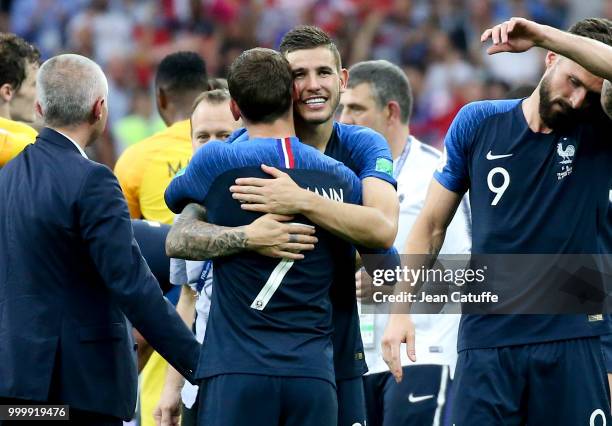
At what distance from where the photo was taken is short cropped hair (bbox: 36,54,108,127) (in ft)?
17.1

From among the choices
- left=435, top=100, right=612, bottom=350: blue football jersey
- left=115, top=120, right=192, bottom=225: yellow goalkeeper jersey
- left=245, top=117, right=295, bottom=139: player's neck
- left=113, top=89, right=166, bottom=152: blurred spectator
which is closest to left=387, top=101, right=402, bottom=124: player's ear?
left=115, top=120, right=192, bottom=225: yellow goalkeeper jersey

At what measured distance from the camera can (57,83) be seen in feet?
17.1

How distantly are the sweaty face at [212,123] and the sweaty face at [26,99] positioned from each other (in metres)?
1.10

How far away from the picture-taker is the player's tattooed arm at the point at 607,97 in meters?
5.11

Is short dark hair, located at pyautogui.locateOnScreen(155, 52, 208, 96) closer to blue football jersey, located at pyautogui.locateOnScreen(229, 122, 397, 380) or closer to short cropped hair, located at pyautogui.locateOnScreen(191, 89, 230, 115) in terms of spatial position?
short cropped hair, located at pyautogui.locateOnScreen(191, 89, 230, 115)

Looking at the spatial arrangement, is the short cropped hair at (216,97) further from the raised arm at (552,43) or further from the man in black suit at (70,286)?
the raised arm at (552,43)

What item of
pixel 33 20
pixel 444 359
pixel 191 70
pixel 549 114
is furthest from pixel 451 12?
pixel 549 114

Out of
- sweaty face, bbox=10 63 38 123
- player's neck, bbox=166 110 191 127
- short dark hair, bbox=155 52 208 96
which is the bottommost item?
sweaty face, bbox=10 63 38 123

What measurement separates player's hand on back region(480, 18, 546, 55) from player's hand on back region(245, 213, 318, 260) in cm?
112

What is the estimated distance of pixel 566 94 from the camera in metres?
5.29

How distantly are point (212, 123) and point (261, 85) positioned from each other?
194 cm

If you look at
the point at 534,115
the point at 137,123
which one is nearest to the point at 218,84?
the point at 534,115

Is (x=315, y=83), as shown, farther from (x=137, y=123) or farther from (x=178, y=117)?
(x=137, y=123)

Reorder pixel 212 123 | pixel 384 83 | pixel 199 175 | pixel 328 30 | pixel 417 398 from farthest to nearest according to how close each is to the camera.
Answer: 1. pixel 328 30
2. pixel 384 83
3. pixel 417 398
4. pixel 212 123
5. pixel 199 175
